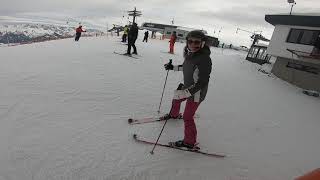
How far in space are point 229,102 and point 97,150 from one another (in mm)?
6393

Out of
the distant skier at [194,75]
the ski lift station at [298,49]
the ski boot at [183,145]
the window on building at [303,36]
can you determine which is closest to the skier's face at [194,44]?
the distant skier at [194,75]

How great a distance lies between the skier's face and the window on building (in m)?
18.6

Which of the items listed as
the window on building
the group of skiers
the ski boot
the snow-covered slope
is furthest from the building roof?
the ski boot

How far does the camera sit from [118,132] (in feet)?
19.7

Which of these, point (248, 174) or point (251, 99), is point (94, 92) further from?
point (251, 99)

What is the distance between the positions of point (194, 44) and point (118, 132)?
2.32 m

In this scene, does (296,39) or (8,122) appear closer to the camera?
(8,122)

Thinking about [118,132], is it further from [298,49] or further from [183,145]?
[298,49]

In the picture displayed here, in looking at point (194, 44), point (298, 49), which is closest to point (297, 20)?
point (298, 49)

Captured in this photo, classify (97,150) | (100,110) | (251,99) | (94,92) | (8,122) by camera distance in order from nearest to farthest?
(97,150)
(8,122)
(100,110)
(94,92)
(251,99)

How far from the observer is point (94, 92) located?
848 centimetres

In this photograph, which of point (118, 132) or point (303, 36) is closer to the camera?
point (118, 132)

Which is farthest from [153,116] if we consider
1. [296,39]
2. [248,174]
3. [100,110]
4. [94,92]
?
[296,39]

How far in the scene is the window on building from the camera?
21000 millimetres
